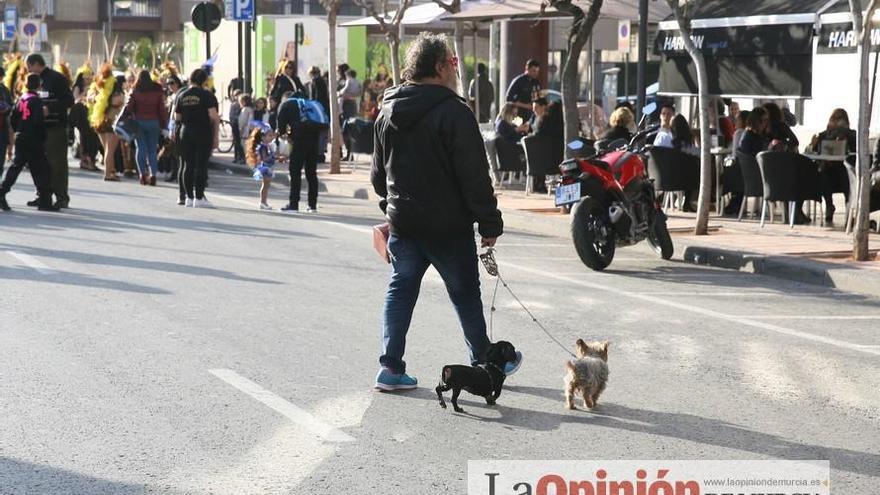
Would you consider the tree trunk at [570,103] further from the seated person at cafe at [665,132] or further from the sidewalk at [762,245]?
the seated person at cafe at [665,132]

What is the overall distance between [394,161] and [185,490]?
2344mm

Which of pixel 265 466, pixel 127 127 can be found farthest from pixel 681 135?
pixel 265 466

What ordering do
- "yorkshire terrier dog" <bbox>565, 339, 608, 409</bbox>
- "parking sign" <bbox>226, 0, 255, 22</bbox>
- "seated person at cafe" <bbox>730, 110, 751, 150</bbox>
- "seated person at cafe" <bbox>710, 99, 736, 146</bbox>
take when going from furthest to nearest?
1. "parking sign" <bbox>226, 0, 255, 22</bbox>
2. "seated person at cafe" <bbox>710, 99, 736, 146</bbox>
3. "seated person at cafe" <bbox>730, 110, 751, 150</bbox>
4. "yorkshire terrier dog" <bbox>565, 339, 608, 409</bbox>

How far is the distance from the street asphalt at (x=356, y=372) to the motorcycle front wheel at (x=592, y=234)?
0.20 m

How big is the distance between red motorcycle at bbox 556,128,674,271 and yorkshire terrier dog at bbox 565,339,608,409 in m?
6.09

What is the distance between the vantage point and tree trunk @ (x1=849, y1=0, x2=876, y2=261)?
559 inches

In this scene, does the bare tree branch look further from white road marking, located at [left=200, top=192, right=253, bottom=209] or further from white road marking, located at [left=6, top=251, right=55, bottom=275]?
white road marking, located at [left=6, top=251, right=55, bottom=275]

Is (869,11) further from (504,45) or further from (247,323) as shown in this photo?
(504,45)

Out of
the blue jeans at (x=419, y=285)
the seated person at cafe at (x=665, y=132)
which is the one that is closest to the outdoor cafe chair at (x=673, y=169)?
the seated person at cafe at (x=665, y=132)

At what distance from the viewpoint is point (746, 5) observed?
756 inches

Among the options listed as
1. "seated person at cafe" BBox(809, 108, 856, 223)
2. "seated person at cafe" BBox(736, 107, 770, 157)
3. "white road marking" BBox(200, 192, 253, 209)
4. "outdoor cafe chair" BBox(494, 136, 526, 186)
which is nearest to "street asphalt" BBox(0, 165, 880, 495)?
"seated person at cafe" BBox(809, 108, 856, 223)

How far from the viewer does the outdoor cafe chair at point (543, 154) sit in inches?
845

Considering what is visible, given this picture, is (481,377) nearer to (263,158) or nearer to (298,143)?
(298,143)

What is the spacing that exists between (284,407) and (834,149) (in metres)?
11.6
